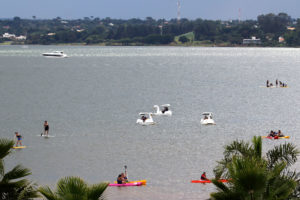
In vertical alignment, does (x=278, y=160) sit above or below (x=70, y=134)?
above

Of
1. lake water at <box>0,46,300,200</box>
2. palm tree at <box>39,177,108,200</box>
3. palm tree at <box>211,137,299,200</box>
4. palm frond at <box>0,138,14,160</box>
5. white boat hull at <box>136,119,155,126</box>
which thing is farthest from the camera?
white boat hull at <box>136,119,155,126</box>

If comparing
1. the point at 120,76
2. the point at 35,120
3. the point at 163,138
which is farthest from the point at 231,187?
the point at 120,76

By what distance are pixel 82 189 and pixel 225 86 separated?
114m

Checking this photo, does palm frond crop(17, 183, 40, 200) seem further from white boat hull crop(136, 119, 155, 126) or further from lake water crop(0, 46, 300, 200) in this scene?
white boat hull crop(136, 119, 155, 126)

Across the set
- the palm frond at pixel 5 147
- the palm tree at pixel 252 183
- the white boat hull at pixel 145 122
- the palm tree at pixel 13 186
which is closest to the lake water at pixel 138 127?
the white boat hull at pixel 145 122

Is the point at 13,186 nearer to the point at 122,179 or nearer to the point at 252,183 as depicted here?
the point at 252,183

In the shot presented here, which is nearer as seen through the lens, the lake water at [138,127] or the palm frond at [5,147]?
the palm frond at [5,147]

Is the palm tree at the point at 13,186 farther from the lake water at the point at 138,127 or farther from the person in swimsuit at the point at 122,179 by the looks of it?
the person in swimsuit at the point at 122,179

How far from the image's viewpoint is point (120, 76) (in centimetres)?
16000

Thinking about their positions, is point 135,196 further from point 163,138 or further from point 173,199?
point 163,138

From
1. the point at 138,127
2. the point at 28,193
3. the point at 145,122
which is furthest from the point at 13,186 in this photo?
the point at 145,122

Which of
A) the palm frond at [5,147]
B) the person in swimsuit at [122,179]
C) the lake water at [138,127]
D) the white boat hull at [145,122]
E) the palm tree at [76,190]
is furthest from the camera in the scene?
the white boat hull at [145,122]

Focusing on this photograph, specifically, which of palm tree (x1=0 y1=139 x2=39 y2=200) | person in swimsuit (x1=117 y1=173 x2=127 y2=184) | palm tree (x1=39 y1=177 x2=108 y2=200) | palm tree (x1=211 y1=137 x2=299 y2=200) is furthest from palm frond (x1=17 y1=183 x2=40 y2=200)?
person in swimsuit (x1=117 y1=173 x2=127 y2=184)

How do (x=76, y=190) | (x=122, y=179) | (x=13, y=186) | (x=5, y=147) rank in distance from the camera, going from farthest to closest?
(x=122, y=179)
(x=13, y=186)
(x=5, y=147)
(x=76, y=190)
